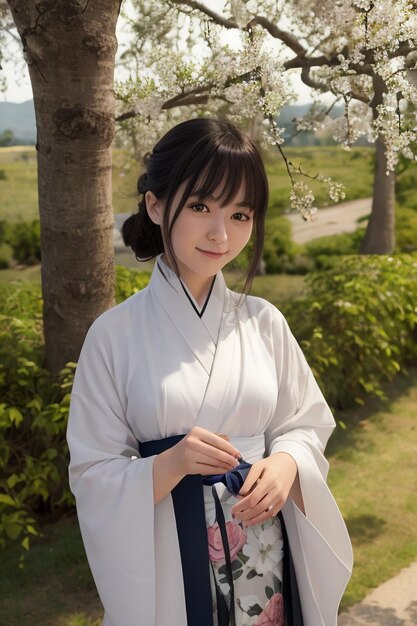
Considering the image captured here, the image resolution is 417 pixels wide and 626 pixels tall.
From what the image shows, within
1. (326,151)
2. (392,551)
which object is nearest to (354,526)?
(392,551)

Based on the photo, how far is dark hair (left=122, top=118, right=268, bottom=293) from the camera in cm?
218

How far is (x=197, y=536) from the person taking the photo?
218 cm

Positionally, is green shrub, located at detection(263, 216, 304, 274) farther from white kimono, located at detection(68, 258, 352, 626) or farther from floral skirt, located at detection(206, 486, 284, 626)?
floral skirt, located at detection(206, 486, 284, 626)

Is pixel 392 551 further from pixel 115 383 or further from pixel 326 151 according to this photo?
pixel 326 151

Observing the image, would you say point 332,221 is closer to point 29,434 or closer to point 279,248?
point 279,248

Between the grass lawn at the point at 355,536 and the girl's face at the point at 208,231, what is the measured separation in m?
2.37

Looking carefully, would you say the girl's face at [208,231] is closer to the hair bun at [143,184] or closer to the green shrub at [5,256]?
the hair bun at [143,184]

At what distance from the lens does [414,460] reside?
588 cm

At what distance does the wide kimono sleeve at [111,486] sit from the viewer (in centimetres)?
217

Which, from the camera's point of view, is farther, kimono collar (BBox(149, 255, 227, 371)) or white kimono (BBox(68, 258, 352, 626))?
kimono collar (BBox(149, 255, 227, 371))

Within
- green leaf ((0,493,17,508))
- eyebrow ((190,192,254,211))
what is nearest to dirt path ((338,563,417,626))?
green leaf ((0,493,17,508))

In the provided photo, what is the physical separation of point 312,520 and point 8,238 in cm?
1120

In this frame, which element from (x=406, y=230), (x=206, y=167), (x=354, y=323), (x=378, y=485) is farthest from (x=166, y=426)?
(x=406, y=230)

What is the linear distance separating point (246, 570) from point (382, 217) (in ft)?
30.6
